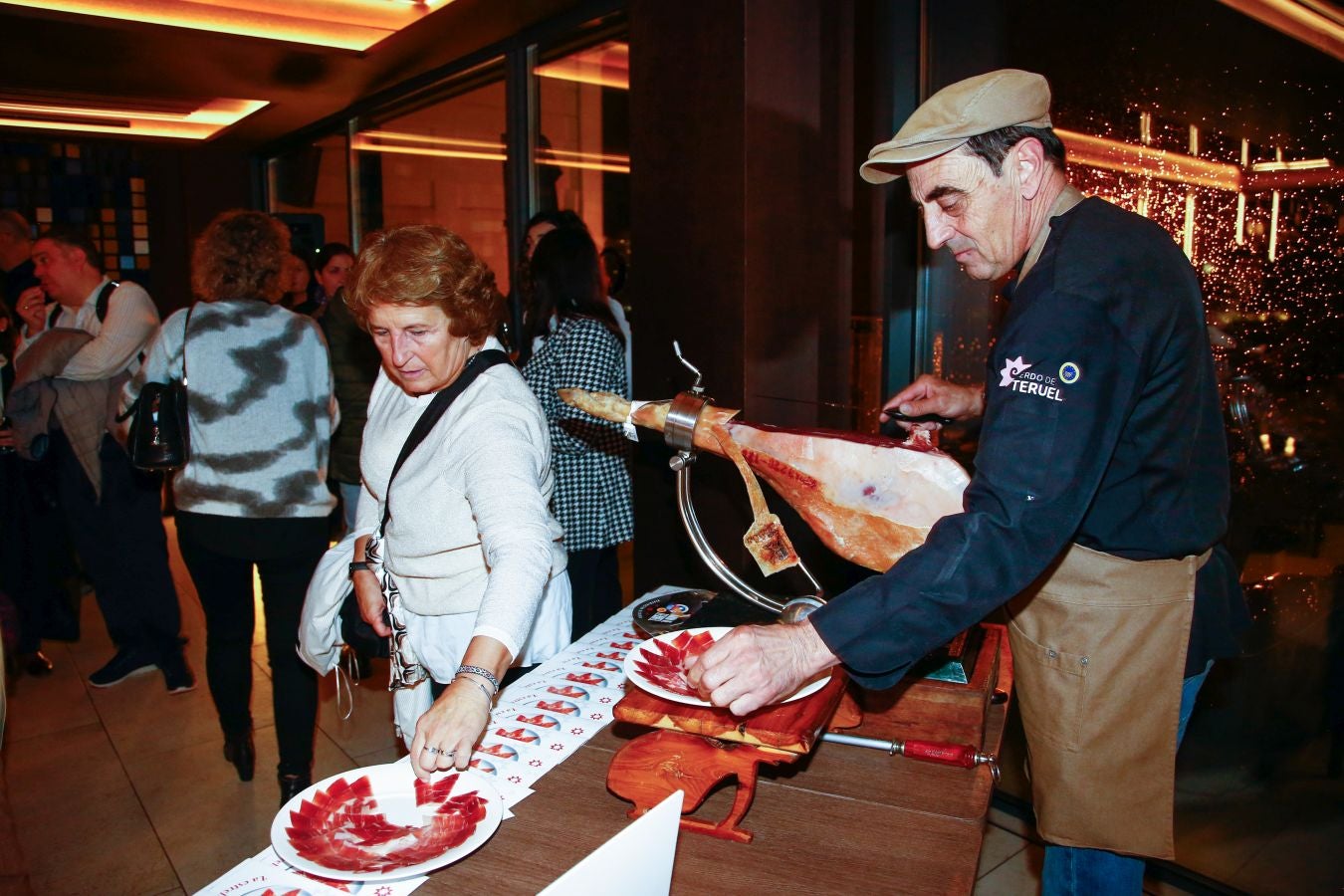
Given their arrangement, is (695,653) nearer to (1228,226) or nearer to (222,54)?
(1228,226)

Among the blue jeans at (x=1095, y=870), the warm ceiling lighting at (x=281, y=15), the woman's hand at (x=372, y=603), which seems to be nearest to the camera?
the blue jeans at (x=1095, y=870)

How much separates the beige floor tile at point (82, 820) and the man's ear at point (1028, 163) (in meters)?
2.53

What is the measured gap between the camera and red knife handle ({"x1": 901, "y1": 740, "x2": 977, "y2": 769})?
4.24 ft

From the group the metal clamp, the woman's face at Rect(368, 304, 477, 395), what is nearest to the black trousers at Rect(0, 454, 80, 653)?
the woman's face at Rect(368, 304, 477, 395)

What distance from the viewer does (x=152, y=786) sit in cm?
292

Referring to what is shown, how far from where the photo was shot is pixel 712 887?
1.06 m

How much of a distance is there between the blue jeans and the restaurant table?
8.4 inches

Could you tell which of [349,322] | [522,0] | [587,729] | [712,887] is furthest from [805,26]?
[712,887]

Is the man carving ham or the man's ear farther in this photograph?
the man's ear

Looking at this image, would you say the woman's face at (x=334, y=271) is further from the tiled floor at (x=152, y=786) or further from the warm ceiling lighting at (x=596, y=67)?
the tiled floor at (x=152, y=786)

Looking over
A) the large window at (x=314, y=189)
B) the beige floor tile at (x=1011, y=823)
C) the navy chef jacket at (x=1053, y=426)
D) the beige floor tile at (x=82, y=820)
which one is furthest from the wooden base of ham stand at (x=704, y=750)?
the large window at (x=314, y=189)

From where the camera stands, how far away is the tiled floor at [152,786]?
8.08 feet

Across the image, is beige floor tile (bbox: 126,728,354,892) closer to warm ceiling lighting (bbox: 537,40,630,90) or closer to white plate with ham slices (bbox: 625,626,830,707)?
white plate with ham slices (bbox: 625,626,830,707)

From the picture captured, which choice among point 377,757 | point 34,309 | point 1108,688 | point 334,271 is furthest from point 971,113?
point 334,271
